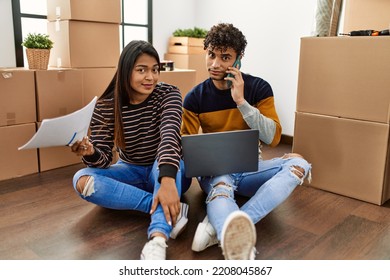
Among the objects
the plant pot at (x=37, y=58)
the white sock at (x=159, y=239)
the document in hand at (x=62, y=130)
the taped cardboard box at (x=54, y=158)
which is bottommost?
the taped cardboard box at (x=54, y=158)

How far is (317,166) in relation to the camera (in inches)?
70.2

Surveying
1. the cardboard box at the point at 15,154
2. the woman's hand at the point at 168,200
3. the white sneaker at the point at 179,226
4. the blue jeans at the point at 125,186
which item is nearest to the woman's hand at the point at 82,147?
the blue jeans at the point at 125,186

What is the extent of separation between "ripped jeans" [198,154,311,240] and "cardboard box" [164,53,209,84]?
1640 millimetres

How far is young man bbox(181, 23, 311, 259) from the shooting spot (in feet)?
4.07

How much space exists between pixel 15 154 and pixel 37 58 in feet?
1.65

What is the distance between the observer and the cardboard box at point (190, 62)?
296 cm

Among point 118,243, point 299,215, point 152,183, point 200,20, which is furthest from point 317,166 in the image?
point 200,20

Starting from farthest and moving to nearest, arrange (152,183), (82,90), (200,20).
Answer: (200,20) < (82,90) < (152,183)

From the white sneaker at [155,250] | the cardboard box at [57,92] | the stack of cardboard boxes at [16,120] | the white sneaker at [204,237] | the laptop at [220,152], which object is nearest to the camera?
the white sneaker at [155,250]

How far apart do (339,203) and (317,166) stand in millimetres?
213

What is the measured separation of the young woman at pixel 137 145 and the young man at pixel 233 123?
0.13 m

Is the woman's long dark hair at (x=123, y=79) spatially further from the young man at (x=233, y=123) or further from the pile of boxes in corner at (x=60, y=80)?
the pile of boxes in corner at (x=60, y=80)

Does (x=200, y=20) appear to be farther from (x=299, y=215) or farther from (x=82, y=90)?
(x=299, y=215)

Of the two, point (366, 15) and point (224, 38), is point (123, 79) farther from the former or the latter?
point (366, 15)
